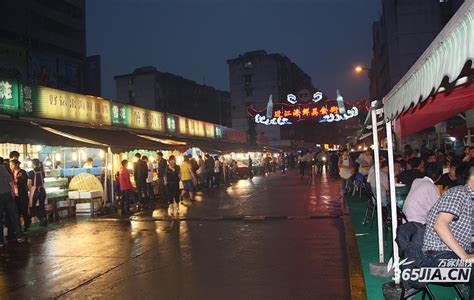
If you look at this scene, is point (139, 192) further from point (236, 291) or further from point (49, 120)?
point (236, 291)

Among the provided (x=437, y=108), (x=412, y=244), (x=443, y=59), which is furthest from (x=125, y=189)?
(x=443, y=59)

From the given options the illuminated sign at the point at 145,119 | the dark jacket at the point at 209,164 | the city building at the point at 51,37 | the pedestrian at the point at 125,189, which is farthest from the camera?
the city building at the point at 51,37

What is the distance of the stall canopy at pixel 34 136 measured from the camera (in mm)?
12023

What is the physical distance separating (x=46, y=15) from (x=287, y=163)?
3833cm

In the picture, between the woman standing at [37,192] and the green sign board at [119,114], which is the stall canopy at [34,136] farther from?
the green sign board at [119,114]

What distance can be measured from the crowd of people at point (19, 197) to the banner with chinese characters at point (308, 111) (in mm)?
16384

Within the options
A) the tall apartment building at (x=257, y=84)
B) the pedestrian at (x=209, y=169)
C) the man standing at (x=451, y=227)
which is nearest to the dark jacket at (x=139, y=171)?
the pedestrian at (x=209, y=169)

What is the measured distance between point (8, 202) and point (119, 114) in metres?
10.1

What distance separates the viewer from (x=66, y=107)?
16.2m

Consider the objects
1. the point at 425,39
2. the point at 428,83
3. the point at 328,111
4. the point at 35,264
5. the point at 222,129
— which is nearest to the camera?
the point at 428,83

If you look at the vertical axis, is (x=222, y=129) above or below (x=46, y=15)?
below

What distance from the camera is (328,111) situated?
87.4 feet

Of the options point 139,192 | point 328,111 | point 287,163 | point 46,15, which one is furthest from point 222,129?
point 46,15

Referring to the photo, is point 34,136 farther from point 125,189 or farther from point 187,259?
point 187,259
